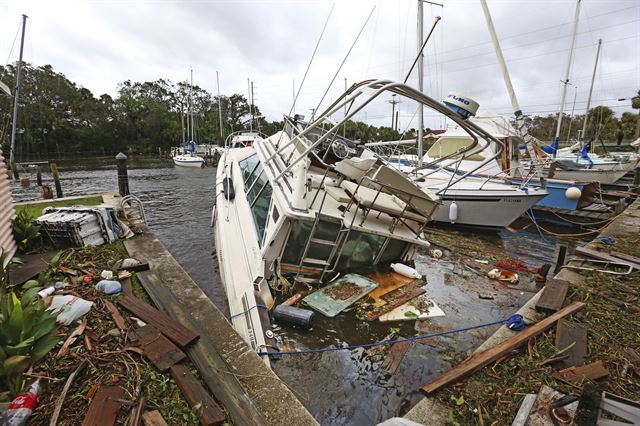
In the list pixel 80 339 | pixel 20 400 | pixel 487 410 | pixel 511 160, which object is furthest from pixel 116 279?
pixel 511 160

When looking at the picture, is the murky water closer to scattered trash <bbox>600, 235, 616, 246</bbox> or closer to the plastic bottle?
scattered trash <bbox>600, 235, 616, 246</bbox>

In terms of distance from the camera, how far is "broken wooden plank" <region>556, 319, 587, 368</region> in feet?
9.91

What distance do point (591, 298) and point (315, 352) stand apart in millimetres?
4181

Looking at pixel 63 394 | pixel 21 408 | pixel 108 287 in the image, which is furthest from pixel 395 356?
pixel 108 287

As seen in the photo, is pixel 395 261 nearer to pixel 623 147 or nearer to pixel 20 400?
pixel 20 400

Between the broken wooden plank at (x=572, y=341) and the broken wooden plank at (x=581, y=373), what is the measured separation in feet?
0.38

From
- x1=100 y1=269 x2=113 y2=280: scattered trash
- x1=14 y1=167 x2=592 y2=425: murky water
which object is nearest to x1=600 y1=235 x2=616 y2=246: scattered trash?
x1=14 y1=167 x2=592 y2=425: murky water

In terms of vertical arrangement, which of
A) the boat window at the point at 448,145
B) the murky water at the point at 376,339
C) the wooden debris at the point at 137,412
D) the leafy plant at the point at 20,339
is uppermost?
the boat window at the point at 448,145

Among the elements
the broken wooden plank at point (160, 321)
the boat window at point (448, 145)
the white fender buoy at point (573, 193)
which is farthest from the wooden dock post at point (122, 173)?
the white fender buoy at point (573, 193)

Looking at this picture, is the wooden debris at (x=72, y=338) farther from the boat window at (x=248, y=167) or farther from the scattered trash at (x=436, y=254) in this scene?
the scattered trash at (x=436, y=254)

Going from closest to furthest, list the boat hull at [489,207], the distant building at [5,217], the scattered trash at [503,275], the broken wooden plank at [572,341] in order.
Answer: the broken wooden plank at [572,341], the distant building at [5,217], the scattered trash at [503,275], the boat hull at [489,207]

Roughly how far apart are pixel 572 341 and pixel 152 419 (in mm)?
4329

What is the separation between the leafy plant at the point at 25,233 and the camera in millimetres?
4812

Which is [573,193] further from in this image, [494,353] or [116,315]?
[116,315]
